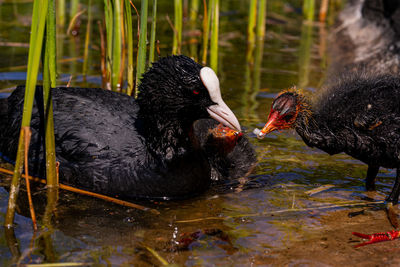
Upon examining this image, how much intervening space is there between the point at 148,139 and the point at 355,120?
1.43m

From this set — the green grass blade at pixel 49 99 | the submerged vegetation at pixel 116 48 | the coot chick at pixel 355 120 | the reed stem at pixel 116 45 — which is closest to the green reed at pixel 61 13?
the submerged vegetation at pixel 116 48

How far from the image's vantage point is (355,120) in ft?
12.8

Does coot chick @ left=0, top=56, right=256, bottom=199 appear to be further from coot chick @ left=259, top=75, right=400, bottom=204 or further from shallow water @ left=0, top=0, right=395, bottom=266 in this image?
coot chick @ left=259, top=75, right=400, bottom=204

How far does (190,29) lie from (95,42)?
1.55m

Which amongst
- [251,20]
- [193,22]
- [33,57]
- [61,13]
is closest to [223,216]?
[33,57]

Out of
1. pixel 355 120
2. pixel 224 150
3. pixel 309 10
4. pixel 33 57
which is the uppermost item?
pixel 309 10

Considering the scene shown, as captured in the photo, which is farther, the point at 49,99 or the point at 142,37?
the point at 142,37

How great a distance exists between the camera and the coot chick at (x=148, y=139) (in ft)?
13.1

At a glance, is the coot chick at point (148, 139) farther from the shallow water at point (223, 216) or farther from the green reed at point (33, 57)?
the green reed at point (33, 57)

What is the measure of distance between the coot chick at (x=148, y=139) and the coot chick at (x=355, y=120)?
0.40m

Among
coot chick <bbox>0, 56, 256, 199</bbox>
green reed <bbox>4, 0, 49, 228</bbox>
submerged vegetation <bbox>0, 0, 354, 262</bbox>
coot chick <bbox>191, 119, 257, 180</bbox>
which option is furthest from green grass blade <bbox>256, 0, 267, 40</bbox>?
green reed <bbox>4, 0, 49, 228</bbox>

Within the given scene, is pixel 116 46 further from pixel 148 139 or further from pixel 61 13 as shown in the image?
pixel 61 13

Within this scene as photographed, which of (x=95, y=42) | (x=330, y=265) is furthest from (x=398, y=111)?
(x=95, y=42)

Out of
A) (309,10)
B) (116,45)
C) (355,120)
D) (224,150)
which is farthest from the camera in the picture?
(309,10)
